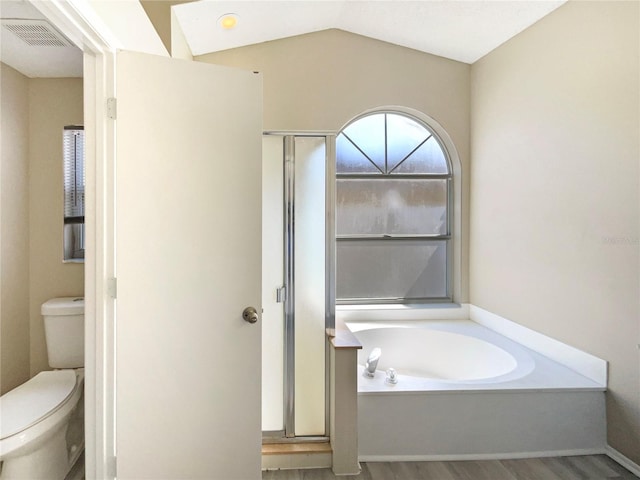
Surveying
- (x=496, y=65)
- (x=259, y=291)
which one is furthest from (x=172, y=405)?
(x=496, y=65)

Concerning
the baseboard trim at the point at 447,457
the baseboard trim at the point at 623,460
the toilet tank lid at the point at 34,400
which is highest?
the toilet tank lid at the point at 34,400

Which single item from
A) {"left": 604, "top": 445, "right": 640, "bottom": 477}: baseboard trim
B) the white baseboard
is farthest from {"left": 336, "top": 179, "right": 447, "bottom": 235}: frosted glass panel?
{"left": 604, "top": 445, "right": 640, "bottom": 477}: baseboard trim

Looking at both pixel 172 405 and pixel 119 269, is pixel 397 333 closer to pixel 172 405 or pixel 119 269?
pixel 172 405

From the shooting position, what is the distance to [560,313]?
90.2 inches

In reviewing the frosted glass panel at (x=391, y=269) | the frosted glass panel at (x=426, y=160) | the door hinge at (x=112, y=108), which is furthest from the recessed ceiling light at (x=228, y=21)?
the frosted glass panel at (x=391, y=269)

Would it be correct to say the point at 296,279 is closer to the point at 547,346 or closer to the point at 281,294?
the point at 281,294

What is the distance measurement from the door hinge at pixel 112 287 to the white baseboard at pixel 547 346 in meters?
2.43

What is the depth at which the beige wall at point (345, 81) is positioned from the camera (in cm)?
289

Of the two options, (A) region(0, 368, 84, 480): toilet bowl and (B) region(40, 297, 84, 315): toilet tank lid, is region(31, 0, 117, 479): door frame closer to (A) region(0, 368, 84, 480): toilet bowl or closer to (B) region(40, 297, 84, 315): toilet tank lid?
(A) region(0, 368, 84, 480): toilet bowl

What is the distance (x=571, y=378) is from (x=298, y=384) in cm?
153

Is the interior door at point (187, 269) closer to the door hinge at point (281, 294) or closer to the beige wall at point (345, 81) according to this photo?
the door hinge at point (281, 294)

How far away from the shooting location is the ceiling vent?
1.71 meters

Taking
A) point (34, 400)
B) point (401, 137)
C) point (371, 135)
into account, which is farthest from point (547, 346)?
point (34, 400)

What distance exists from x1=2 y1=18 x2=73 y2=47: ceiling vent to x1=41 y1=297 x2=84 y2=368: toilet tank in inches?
54.1
